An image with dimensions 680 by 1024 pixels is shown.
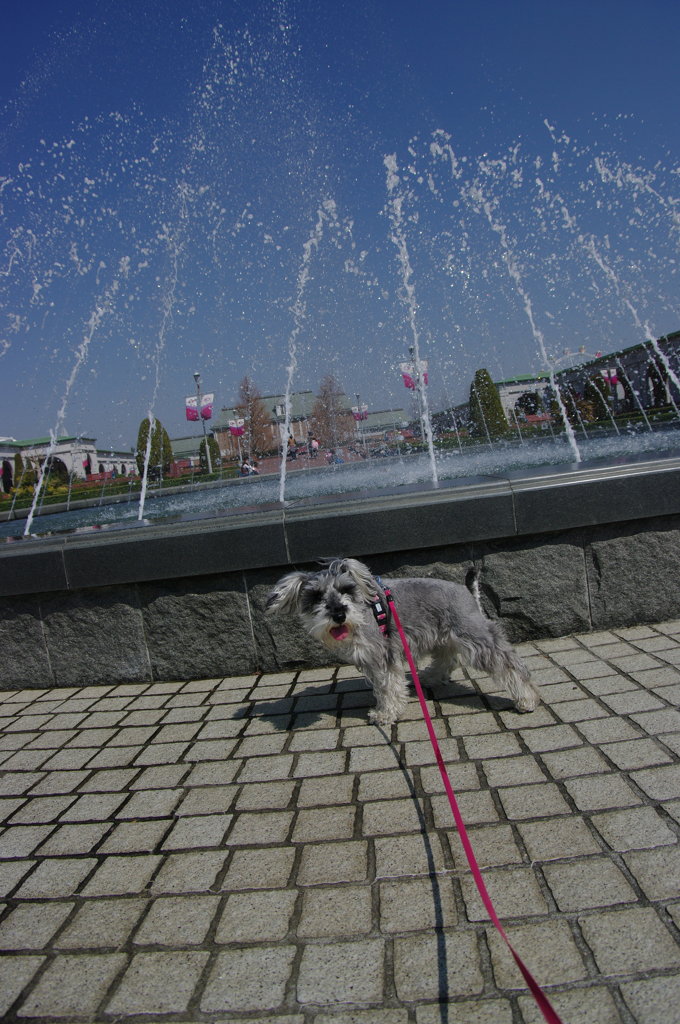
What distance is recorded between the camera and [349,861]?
2904 millimetres

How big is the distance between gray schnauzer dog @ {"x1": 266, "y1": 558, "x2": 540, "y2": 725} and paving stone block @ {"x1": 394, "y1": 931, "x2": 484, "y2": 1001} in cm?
176

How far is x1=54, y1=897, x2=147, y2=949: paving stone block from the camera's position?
2584 millimetres

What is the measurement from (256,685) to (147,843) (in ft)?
7.08

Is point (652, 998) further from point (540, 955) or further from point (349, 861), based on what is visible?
point (349, 861)

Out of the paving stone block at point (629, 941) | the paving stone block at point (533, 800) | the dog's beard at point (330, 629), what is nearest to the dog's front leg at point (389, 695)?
the dog's beard at point (330, 629)

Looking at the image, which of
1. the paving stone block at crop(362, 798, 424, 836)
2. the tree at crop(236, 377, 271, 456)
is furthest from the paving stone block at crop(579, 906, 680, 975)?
the tree at crop(236, 377, 271, 456)

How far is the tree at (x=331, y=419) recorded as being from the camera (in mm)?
51594

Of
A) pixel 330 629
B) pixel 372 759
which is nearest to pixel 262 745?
pixel 372 759

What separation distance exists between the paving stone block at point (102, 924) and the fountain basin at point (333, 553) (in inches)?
113

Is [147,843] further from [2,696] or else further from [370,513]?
[2,696]

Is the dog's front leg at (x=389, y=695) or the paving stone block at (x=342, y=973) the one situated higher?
the dog's front leg at (x=389, y=695)

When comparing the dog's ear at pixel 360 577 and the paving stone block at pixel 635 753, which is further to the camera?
the dog's ear at pixel 360 577

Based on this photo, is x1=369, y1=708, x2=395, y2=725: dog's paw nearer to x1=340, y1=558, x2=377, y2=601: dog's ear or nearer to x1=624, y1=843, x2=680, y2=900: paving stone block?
x1=340, y1=558, x2=377, y2=601: dog's ear

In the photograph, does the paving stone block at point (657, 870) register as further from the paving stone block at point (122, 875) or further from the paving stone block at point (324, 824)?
the paving stone block at point (122, 875)
